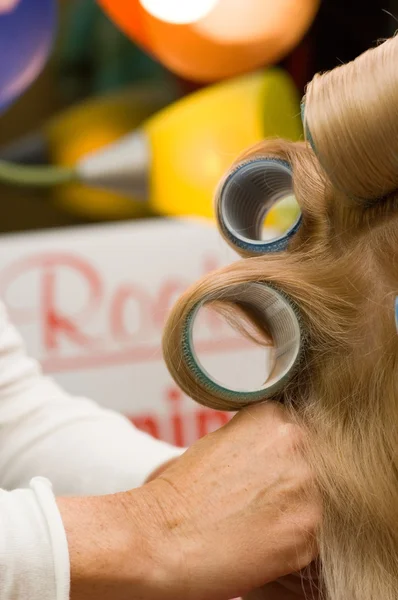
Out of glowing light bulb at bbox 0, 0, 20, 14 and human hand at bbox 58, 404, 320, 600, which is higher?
glowing light bulb at bbox 0, 0, 20, 14

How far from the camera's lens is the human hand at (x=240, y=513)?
0.57 metres

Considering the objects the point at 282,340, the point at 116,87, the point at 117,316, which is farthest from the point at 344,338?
the point at 116,87

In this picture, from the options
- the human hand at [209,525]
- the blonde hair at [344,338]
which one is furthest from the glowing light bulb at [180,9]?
the human hand at [209,525]

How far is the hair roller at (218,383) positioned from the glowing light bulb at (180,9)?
0.90 m

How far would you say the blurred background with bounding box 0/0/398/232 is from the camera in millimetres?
1532

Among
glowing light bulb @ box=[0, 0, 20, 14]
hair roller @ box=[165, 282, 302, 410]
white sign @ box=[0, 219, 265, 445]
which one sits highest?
glowing light bulb @ box=[0, 0, 20, 14]

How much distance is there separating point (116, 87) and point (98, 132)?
0.13 m

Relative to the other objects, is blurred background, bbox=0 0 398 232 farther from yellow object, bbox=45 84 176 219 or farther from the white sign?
the white sign

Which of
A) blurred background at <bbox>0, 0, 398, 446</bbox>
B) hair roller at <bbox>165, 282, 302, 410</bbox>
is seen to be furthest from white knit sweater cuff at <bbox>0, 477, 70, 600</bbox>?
blurred background at <bbox>0, 0, 398, 446</bbox>

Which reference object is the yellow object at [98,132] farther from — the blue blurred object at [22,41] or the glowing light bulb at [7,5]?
the glowing light bulb at [7,5]

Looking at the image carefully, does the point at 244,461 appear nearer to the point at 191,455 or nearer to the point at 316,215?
the point at 191,455

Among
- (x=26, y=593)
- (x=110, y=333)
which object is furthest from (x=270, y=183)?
(x=110, y=333)

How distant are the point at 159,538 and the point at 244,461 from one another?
0.27ft

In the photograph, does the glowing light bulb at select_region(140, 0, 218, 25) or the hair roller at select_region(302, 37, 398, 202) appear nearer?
the hair roller at select_region(302, 37, 398, 202)
